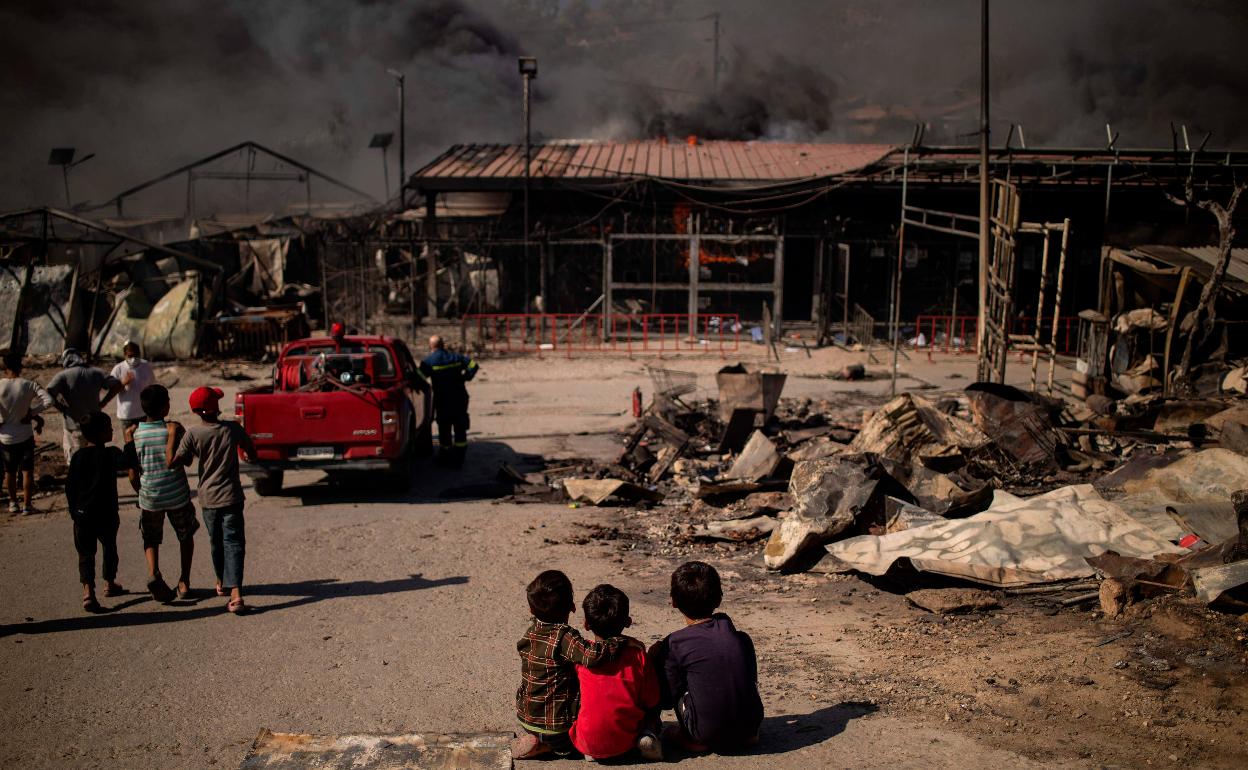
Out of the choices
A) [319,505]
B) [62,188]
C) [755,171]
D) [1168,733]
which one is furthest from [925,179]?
[62,188]

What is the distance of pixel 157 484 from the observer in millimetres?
7129

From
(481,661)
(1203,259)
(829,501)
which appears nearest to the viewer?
(481,661)

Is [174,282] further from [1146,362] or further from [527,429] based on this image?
[1146,362]

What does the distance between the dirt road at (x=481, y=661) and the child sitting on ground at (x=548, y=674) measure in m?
0.17

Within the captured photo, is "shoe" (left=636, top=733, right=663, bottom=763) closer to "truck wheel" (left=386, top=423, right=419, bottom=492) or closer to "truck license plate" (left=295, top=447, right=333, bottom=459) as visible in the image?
"truck wheel" (left=386, top=423, right=419, bottom=492)

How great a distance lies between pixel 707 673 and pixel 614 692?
1.52ft

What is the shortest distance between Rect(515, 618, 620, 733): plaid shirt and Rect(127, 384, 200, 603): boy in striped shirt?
3.76m

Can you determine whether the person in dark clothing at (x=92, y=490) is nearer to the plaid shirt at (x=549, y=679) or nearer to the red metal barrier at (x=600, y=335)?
the plaid shirt at (x=549, y=679)

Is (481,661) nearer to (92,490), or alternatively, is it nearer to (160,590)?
(160,590)

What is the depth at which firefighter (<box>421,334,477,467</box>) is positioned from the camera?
41.1 ft

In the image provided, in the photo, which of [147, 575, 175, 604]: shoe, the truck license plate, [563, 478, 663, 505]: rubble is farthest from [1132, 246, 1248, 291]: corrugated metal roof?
[147, 575, 175, 604]: shoe

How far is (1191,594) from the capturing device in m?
5.88

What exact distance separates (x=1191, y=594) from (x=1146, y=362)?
10.6 metres

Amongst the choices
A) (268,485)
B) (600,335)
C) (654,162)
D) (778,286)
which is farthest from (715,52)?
(268,485)
